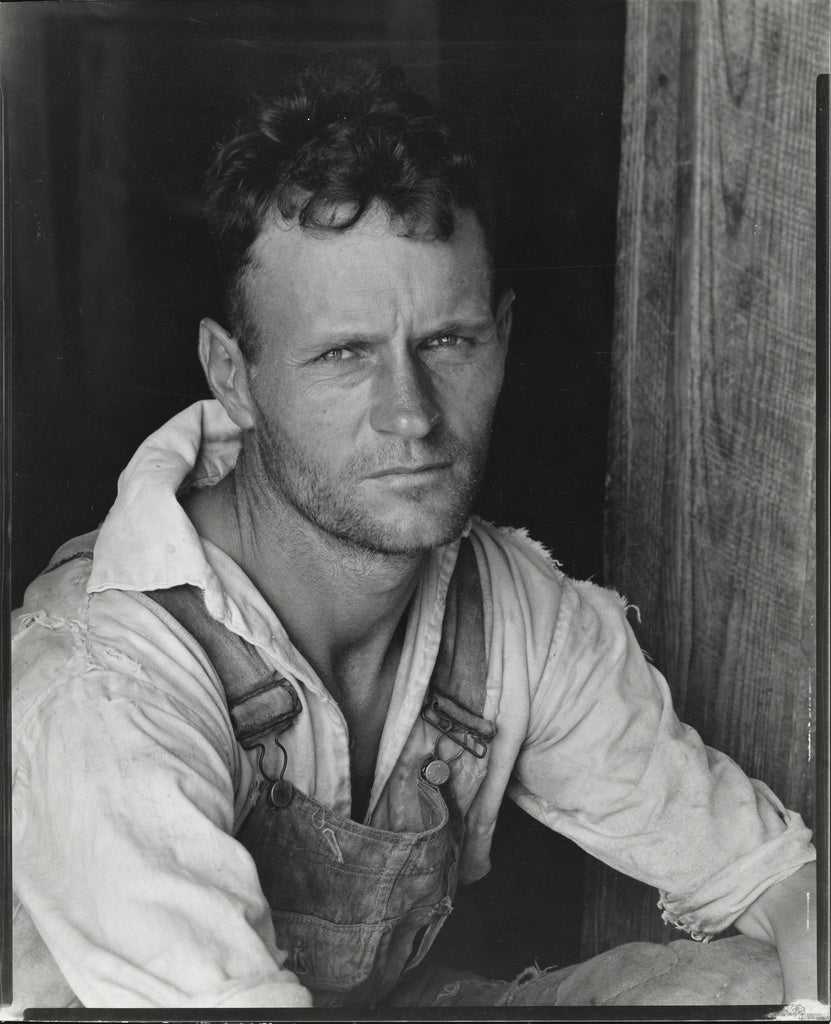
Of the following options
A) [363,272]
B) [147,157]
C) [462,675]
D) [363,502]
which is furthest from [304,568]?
[147,157]

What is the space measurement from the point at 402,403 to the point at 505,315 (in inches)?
12.5

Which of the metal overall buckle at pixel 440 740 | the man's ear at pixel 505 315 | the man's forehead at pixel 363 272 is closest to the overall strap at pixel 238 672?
the metal overall buckle at pixel 440 740

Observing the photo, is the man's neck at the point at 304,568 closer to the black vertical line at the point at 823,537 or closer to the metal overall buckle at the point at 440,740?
the metal overall buckle at the point at 440,740

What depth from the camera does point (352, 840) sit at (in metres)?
1.33

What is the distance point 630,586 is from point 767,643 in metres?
0.24

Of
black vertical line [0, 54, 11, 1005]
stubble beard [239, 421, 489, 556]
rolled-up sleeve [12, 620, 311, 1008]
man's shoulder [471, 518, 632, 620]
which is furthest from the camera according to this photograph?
man's shoulder [471, 518, 632, 620]

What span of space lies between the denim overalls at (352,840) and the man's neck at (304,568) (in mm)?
111

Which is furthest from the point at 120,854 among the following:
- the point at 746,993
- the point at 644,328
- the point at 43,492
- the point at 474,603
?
the point at 644,328

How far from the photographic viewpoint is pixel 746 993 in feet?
4.24

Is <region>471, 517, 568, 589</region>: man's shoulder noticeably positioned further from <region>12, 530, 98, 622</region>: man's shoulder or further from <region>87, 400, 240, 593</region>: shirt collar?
<region>12, 530, 98, 622</region>: man's shoulder

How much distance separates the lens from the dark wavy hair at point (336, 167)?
1.25 meters

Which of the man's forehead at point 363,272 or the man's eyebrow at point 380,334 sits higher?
the man's forehead at point 363,272

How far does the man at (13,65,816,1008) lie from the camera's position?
107 centimetres

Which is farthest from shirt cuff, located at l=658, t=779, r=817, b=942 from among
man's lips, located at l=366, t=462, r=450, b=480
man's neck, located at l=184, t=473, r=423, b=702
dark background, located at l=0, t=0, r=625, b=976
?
man's lips, located at l=366, t=462, r=450, b=480
